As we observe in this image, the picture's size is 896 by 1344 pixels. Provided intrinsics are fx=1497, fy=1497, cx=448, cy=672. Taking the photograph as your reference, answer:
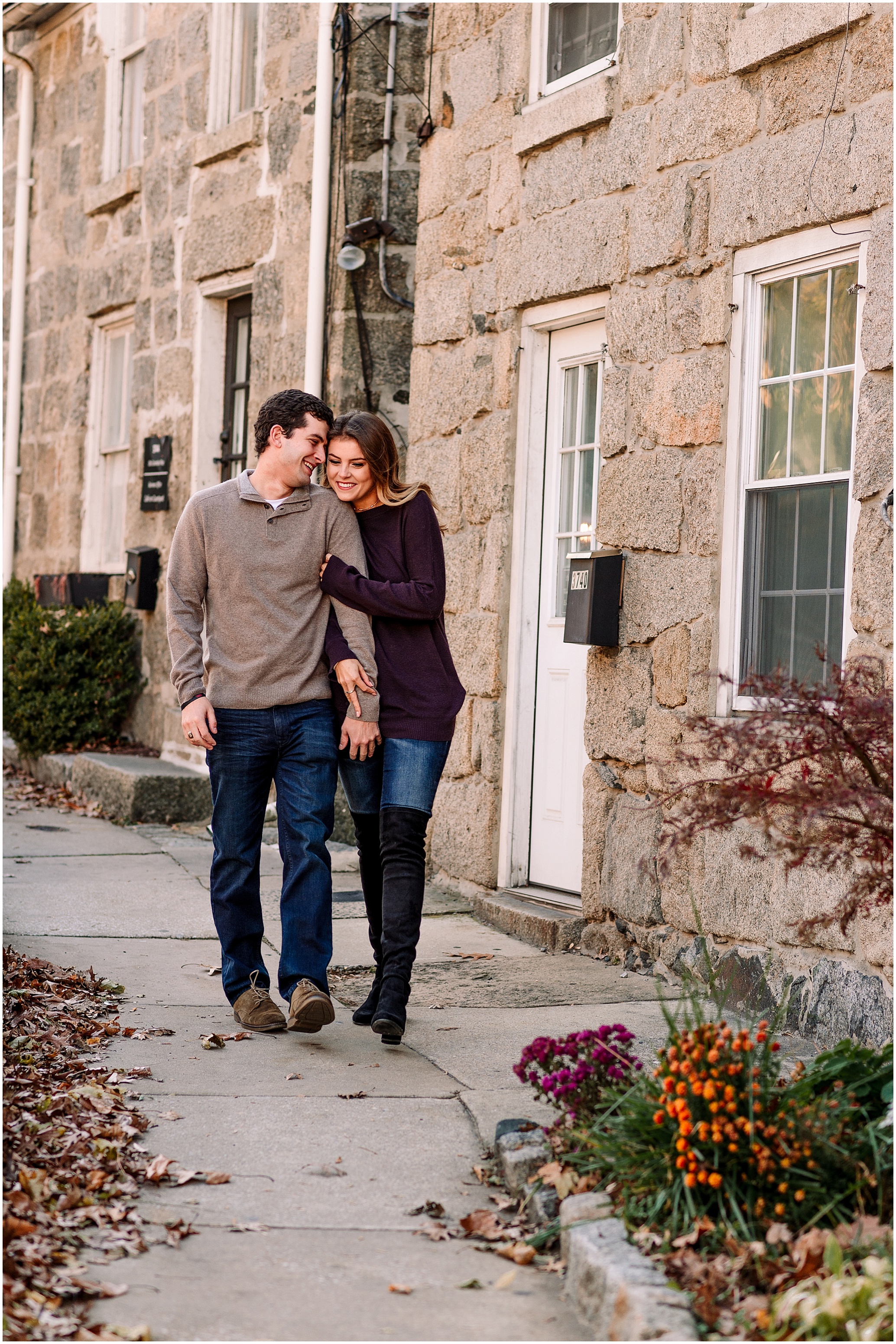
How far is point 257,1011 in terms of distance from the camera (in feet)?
16.0

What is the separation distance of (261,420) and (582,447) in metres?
2.17

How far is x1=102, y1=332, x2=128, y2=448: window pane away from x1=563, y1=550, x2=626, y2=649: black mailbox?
21.7ft

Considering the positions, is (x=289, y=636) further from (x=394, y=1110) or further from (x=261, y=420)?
(x=394, y=1110)

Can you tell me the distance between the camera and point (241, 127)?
31.4 feet

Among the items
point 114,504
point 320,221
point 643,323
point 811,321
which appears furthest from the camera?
point 114,504

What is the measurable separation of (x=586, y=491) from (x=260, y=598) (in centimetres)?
237

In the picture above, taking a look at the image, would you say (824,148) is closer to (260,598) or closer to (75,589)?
(260,598)

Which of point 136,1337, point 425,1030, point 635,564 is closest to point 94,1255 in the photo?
point 136,1337

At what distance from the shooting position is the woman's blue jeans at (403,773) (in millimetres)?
4742

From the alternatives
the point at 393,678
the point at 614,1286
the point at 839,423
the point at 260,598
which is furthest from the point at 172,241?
the point at 614,1286

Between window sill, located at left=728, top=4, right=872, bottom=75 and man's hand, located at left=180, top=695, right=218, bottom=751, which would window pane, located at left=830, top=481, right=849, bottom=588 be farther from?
man's hand, located at left=180, top=695, right=218, bottom=751

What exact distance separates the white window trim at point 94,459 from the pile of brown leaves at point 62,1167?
7362mm

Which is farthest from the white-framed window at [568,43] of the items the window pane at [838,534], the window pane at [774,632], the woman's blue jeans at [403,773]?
the woman's blue jeans at [403,773]

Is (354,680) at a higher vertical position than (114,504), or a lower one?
lower
